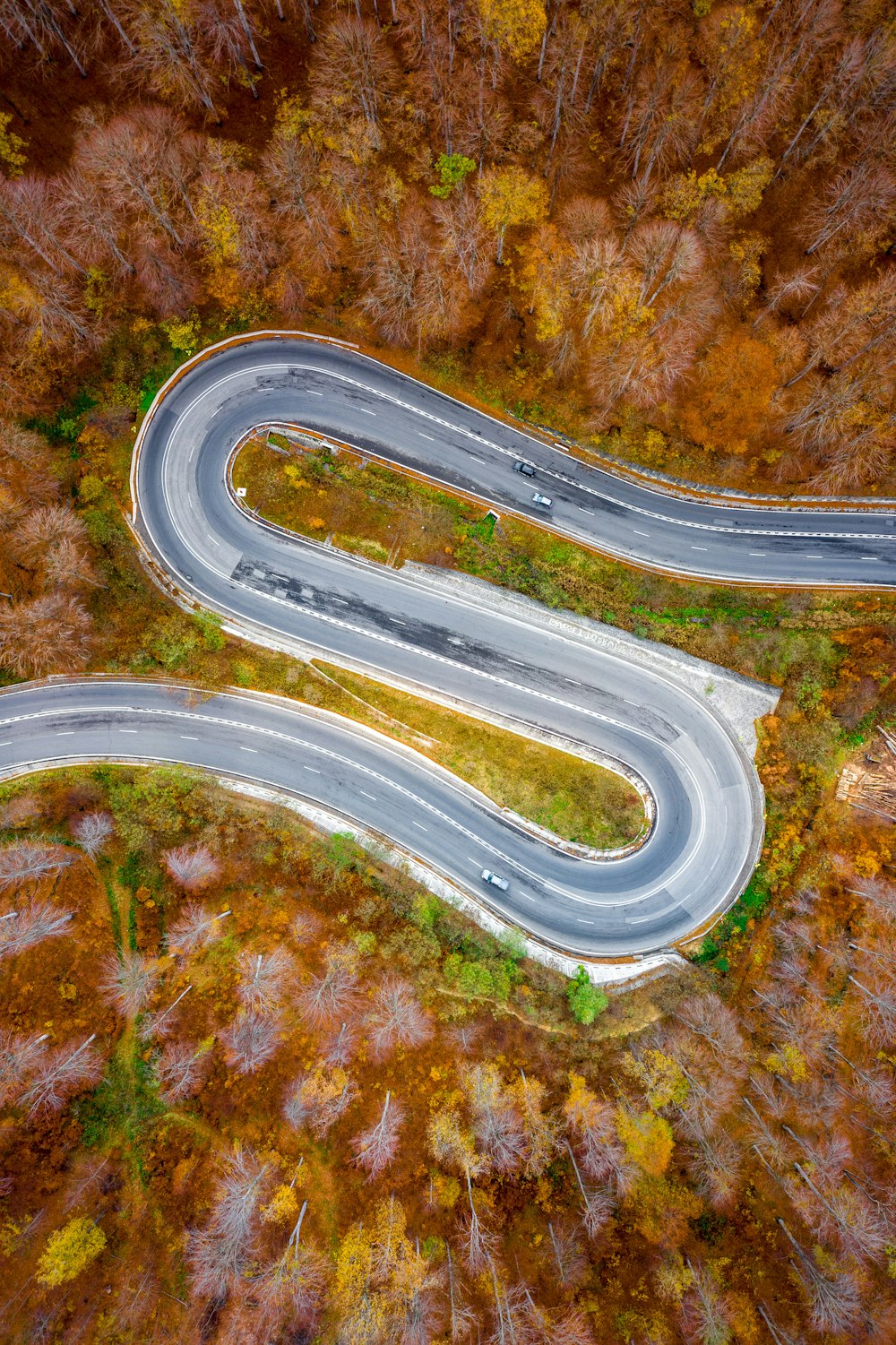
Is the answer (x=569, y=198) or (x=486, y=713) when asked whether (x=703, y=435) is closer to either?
(x=569, y=198)

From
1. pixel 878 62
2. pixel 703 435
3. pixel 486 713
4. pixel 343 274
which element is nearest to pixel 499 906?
pixel 486 713

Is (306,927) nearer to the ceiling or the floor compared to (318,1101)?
nearer to the ceiling

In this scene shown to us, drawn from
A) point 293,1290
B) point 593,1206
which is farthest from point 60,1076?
point 593,1206

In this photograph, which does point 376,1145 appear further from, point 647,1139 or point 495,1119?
point 647,1139

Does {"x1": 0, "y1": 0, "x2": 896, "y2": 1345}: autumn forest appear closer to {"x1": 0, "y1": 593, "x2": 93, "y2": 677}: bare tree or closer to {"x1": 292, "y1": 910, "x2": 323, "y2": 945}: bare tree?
{"x1": 292, "y1": 910, "x2": 323, "y2": 945}: bare tree

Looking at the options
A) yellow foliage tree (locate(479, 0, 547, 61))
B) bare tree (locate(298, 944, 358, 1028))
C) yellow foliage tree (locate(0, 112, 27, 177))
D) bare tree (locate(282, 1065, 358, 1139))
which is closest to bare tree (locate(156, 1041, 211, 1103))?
bare tree (locate(282, 1065, 358, 1139))

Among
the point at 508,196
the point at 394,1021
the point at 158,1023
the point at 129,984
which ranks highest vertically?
the point at 508,196
